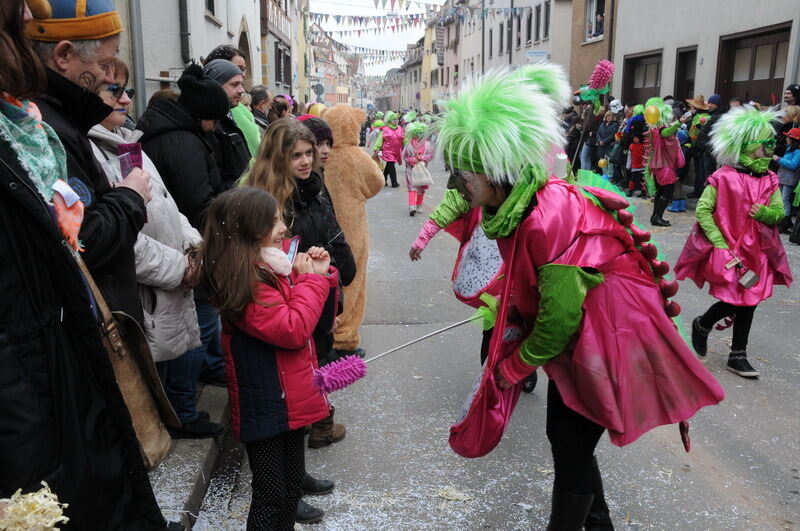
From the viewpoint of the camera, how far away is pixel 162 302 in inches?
110

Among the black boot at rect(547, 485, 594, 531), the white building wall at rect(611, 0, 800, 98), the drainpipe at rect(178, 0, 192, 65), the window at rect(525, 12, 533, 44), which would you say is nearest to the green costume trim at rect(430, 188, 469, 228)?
the black boot at rect(547, 485, 594, 531)

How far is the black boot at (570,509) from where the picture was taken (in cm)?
228

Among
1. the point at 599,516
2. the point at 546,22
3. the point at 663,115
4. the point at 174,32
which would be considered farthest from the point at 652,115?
the point at 546,22

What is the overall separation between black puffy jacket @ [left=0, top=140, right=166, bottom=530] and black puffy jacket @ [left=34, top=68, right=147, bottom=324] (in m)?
0.44

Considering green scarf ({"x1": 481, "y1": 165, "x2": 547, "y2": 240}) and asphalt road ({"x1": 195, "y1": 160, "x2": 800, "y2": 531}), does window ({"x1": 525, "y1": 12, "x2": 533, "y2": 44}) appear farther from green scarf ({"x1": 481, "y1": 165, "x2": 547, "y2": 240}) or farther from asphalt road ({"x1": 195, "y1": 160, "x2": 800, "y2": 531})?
green scarf ({"x1": 481, "y1": 165, "x2": 547, "y2": 240})

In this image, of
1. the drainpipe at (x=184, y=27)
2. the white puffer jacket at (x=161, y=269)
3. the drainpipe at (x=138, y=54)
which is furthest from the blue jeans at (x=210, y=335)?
the drainpipe at (x=184, y=27)

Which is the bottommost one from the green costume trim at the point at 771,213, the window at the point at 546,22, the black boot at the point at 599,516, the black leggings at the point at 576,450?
the black boot at the point at 599,516

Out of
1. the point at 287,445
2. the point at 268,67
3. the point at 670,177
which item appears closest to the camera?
the point at 287,445

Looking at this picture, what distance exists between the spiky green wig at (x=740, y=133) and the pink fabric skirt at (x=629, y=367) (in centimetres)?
274

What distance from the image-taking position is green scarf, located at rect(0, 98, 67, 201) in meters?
1.45

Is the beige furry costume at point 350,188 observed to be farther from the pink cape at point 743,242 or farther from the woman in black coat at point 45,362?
the woman in black coat at point 45,362

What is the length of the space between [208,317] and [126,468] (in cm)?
204

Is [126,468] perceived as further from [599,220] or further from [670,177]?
[670,177]

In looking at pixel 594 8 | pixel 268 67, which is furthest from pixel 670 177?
pixel 268 67
